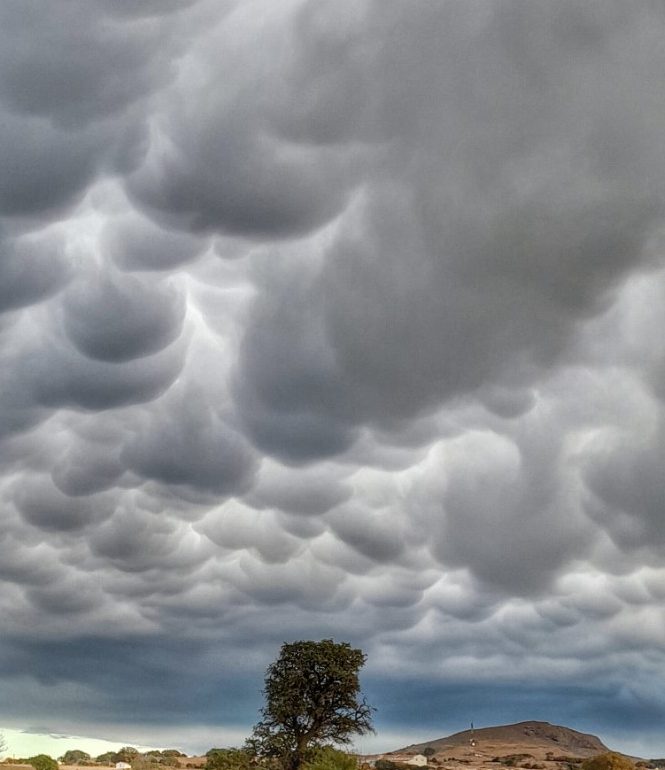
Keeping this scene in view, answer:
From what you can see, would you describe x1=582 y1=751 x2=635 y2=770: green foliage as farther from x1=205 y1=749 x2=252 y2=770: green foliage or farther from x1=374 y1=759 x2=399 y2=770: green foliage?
x1=205 y1=749 x2=252 y2=770: green foliage

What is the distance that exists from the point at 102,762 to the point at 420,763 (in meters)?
55.1

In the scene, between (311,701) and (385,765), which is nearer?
(311,701)

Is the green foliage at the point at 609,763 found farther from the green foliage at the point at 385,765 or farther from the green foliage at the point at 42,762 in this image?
the green foliage at the point at 42,762

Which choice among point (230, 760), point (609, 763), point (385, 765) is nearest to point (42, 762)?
point (230, 760)

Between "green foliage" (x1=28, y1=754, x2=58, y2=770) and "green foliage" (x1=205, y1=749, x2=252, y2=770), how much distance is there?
22533mm

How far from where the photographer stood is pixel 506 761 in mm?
184500

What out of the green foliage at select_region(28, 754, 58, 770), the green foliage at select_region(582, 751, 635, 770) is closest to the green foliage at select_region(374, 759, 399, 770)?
the green foliage at select_region(582, 751, 635, 770)

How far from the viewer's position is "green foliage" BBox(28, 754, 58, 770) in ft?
351

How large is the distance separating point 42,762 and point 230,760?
2762cm

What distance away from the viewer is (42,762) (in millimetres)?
108312

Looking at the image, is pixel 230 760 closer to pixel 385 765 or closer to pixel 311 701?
pixel 311 701

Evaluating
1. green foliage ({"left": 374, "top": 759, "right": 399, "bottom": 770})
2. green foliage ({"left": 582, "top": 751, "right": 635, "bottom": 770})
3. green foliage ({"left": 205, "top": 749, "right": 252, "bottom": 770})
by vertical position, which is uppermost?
green foliage ({"left": 374, "top": 759, "right": 399, "bottom": 770})

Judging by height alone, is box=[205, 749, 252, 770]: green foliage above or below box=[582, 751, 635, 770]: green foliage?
below

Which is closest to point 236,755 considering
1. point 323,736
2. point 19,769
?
point 323,736
